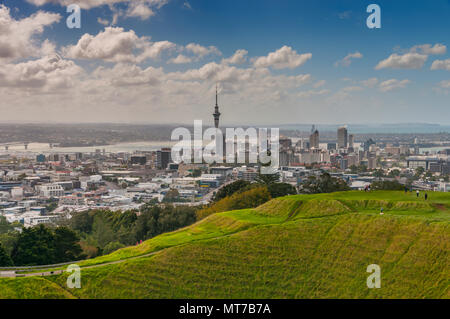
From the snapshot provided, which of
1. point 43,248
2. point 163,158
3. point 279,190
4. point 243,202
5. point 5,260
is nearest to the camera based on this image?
point 5,260

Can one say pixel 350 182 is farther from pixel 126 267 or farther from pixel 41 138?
pixel 41 138

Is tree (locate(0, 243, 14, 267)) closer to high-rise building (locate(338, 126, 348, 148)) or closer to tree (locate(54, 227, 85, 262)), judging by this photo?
tree (locate(54, 227, 85, 262))

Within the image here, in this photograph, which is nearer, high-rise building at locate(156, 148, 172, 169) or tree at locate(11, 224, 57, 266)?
tree at locate(11, 224, 57, 266)

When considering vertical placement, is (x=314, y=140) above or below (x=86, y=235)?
above

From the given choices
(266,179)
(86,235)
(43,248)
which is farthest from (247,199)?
(86,235)

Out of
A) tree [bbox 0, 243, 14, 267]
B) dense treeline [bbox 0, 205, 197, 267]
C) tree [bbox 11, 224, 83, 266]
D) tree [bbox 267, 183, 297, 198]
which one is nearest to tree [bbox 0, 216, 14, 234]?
dense treeline [bbox 0, 205, 197, 267]

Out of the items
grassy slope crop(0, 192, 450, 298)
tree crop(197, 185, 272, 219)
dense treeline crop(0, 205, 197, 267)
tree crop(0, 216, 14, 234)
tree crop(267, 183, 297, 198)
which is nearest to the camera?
grassy slope crop(0, 192, 450, 298)

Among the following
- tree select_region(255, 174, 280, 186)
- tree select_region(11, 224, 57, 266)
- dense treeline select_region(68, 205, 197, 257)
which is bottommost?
dense treeline select_region(68, 205, 197, 257)

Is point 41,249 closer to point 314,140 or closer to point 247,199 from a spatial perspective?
point 247,199

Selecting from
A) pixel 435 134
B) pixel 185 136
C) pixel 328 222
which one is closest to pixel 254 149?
pixel 185 136

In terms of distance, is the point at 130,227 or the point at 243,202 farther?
the point at 130,227
